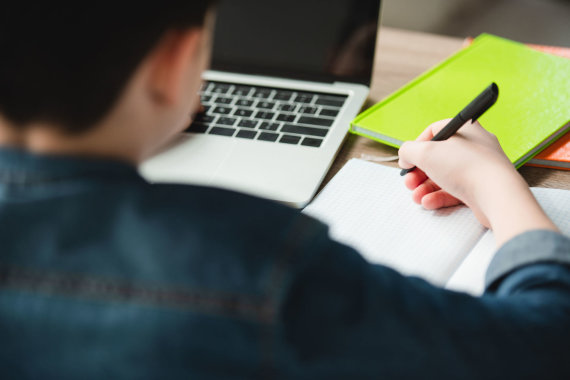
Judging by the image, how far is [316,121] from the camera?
0.89 metres

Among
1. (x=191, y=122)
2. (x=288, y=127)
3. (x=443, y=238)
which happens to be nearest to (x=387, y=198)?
(x=443, y=238)

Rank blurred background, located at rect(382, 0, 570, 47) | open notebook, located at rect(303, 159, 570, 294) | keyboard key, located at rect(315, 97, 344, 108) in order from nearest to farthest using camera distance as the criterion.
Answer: open notebook, located at rect(303, 159, 570, 294), keyboard key, located at rect(315, 97, 344, 108), blurred background, located at rect(382, 0, 570, 47)

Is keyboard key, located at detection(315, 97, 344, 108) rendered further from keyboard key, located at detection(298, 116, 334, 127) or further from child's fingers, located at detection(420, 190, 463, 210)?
child's fingers, located at detection(420, 190, 463, 210)

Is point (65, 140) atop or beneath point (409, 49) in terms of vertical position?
atop

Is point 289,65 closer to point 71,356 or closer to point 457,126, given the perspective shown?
point 457,126

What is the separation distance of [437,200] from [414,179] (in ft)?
0.15

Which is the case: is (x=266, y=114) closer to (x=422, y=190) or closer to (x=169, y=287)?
(x=422, y=190)

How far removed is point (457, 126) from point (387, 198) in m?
0.12

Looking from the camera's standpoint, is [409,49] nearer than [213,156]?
No

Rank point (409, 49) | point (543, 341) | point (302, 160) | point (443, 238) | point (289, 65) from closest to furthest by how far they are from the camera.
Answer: point (543, 341), point (443, 238), point (302, 160), point (289, 65), point (409, 49)

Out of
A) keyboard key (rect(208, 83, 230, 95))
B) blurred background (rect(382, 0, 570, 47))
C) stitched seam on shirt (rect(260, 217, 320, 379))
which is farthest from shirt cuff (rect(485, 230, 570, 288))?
blurred background (rect(382, 0, 570, 47))

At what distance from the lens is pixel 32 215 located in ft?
1.19

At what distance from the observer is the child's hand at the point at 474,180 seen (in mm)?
589

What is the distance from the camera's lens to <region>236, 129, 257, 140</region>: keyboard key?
86cm
